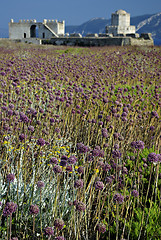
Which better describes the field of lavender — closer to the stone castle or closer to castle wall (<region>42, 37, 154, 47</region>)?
castle wall (<region>42, 37, 154, 47</region>)

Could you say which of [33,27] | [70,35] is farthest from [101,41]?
[33,27]

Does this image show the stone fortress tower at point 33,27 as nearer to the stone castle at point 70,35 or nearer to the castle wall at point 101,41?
the stone castle at point 70,35

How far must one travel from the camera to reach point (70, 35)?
116 feet

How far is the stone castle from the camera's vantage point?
2793 cm

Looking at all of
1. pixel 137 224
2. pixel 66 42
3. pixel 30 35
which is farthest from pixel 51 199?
pixel 30 35

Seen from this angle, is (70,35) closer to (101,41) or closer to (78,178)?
(101,41)

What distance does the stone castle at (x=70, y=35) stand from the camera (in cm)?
2793

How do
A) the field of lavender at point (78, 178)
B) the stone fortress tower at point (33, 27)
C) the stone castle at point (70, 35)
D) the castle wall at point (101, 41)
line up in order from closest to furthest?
the field of lavender at point (78, 178) → the castle wall at point (101, 41) → the stone castle at point (70, 35) → the stone fortress tower at point (33, 27)

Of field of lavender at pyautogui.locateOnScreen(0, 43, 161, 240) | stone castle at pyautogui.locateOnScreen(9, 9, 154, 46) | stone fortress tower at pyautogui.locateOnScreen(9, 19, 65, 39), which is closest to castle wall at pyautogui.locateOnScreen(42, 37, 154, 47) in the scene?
stone castle at pyautogui.locateOnScreen(9, 9, 154, 46)

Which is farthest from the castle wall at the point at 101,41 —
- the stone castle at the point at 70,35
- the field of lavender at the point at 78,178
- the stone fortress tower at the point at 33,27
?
the field of lavender at the point at 78,178

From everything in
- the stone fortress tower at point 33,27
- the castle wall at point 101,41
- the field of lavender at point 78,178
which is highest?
the stone fortress tower at point 33,27

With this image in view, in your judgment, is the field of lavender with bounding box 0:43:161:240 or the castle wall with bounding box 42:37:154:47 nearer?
the field of lavender with bounding box 0:43:161:240

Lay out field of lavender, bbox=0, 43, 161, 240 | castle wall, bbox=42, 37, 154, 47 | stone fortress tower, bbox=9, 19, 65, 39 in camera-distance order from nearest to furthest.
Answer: field of lavender, bbox=0, 43, 161, 240 → castle wall, bbox=42, 37, 154, 47 → stone fortress tower, bbox=9, 19, 65, 39

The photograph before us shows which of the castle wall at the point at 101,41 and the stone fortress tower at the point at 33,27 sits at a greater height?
the stone fortress tower at the point at 33,27
